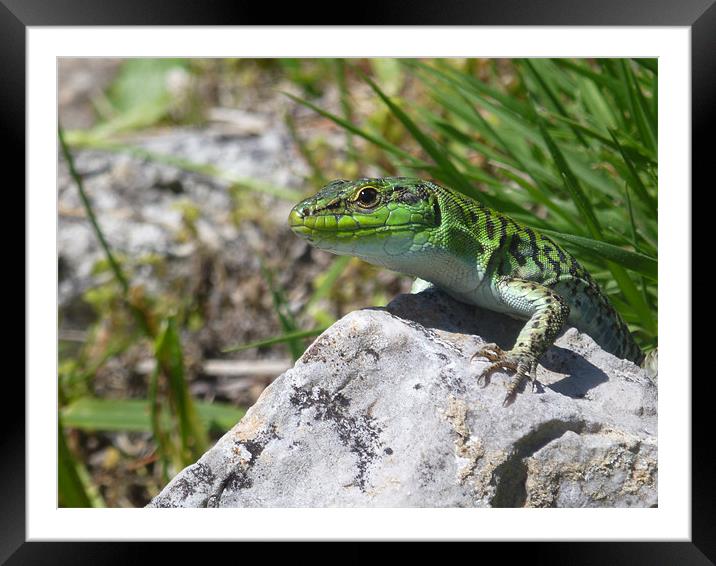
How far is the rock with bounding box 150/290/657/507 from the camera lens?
2.82 meters

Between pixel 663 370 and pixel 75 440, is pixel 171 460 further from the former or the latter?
pixel 663 370

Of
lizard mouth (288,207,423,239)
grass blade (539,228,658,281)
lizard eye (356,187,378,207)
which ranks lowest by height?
grass blade (539,228,658,281)

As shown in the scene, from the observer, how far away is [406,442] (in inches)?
112

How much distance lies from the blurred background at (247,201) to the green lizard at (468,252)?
170 mm

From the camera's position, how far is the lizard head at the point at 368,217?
3.03m

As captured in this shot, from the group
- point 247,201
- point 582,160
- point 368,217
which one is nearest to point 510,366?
point 368,217

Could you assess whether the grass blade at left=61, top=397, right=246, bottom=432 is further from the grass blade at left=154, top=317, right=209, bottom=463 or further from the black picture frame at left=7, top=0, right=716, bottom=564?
the black picture frame at left=7, top=0, right=716, bottom=564

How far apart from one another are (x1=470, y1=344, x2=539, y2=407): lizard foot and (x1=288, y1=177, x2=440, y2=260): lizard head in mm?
466

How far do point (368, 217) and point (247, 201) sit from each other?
3.66 metres

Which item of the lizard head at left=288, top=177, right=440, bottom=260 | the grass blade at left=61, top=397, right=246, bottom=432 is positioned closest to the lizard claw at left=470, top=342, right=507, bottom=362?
the lizard head at left=288, top=177, right=440, bottom=260

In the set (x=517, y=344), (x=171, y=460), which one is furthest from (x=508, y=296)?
(x=171, y=460)

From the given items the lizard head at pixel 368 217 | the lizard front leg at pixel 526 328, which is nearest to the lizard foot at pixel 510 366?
the lizard front leg at pixel 526 328
